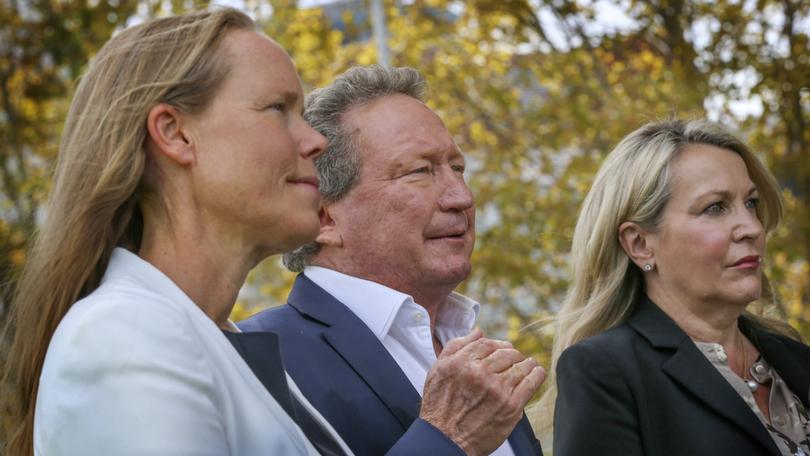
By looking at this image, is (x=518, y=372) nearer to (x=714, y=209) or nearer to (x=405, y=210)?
(x=405, y=210)

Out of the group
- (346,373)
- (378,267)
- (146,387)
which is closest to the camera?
(146,387)

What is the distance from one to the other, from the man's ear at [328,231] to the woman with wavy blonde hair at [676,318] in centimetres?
92

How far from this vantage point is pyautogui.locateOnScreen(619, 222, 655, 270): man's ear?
155 inches

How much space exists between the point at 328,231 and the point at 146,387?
1600 mm

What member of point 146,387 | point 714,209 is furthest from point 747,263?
point 146,387

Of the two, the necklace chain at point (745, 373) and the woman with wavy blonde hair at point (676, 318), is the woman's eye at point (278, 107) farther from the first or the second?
the necklace chain at point (745, 373)

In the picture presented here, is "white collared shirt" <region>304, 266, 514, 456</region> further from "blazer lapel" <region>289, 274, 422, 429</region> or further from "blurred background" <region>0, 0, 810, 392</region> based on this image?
"blurred background" <region>0, 0, 810, 392</region>

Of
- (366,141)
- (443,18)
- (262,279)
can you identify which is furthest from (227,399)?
(262,279)

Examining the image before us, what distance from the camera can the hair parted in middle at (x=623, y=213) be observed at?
3.96m

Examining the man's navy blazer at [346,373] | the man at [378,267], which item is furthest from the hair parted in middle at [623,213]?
the man's navy blazer at [346,373]

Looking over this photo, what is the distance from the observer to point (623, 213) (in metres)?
4.02

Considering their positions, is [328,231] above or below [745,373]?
above

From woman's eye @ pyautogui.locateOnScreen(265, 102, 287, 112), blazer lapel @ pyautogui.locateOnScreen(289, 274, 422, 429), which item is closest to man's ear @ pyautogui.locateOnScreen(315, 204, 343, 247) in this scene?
blazer lapel @ pyautogui.locateOnScreen(289, 274, 422, 429)

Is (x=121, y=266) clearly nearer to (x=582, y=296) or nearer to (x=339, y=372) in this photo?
(x=339, y=372)
